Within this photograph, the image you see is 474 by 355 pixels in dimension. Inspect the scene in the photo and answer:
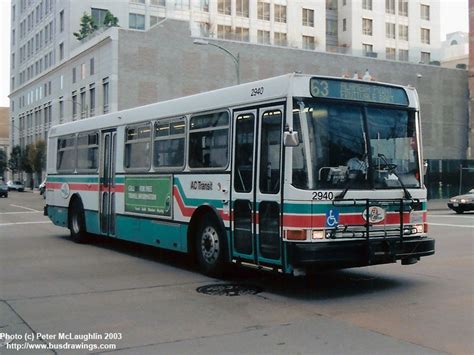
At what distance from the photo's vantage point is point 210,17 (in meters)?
68.1

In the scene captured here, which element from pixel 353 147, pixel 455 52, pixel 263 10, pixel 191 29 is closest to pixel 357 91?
pixel 353 147

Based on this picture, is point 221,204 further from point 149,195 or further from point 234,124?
point 149,195

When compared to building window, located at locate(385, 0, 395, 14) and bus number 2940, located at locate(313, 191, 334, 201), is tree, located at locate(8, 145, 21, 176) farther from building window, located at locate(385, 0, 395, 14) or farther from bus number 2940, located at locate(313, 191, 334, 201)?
bus number 2940, located at locate(313, 191, 334, 201)

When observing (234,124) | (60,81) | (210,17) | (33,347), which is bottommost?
(33,347)

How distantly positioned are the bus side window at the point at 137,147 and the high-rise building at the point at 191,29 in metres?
40.4

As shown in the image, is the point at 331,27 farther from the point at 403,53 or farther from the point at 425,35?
the point at 425,35

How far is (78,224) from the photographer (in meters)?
15.2

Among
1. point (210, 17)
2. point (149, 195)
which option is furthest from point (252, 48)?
point (149, 195)

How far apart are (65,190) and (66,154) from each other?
3.29ft

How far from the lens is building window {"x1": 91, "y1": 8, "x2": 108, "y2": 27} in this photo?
214 feet

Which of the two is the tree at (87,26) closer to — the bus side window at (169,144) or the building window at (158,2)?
the building window at (158,2)

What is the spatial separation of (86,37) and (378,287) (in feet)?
189

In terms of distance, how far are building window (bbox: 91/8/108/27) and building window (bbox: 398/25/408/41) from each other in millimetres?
39241

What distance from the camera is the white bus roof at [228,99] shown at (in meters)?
8.40
